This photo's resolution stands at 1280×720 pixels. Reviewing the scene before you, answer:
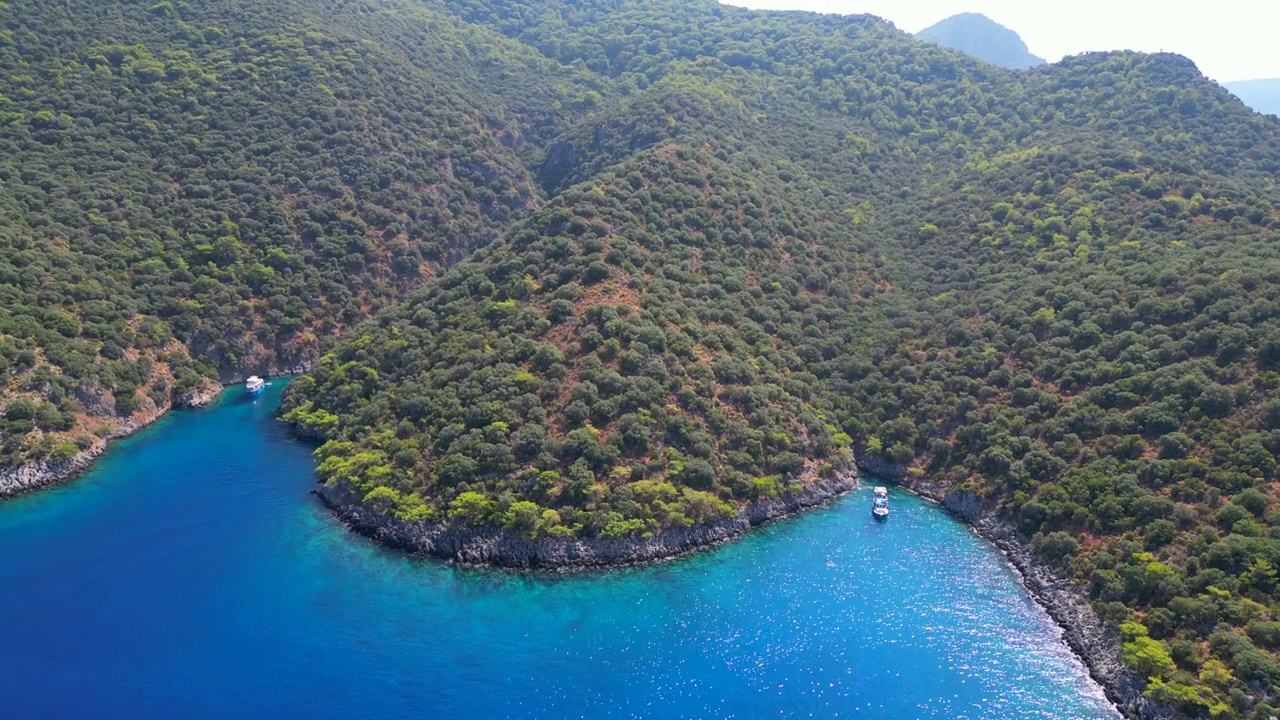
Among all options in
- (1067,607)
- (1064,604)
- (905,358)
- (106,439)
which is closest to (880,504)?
(1064,604)

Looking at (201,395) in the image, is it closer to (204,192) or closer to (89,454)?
(89,454)

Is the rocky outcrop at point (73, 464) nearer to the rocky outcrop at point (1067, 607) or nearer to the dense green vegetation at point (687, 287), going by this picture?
the dense green vegetation at point (687, 287)

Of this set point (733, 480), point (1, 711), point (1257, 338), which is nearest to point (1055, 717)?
point (733, 480)

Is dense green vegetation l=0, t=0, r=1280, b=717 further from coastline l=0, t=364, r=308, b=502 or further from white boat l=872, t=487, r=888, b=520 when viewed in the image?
white boat l=872, t=487, r=888, b=520

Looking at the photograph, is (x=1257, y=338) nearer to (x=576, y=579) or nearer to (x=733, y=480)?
(x=733, y=480)

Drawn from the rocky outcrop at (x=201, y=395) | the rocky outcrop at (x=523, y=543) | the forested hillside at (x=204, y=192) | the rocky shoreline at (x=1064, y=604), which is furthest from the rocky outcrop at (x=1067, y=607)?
the forested hillside at (x=204, y=192)

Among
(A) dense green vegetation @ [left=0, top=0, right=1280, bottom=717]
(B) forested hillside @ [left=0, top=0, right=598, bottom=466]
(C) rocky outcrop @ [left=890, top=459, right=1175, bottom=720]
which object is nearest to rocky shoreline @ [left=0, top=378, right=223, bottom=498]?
(B) forested hillside @ [left=0, top=0, right=598, bottom=466]

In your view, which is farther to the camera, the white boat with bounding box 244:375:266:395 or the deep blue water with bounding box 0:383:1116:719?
the white boat with bounding box 244:375:266:395
